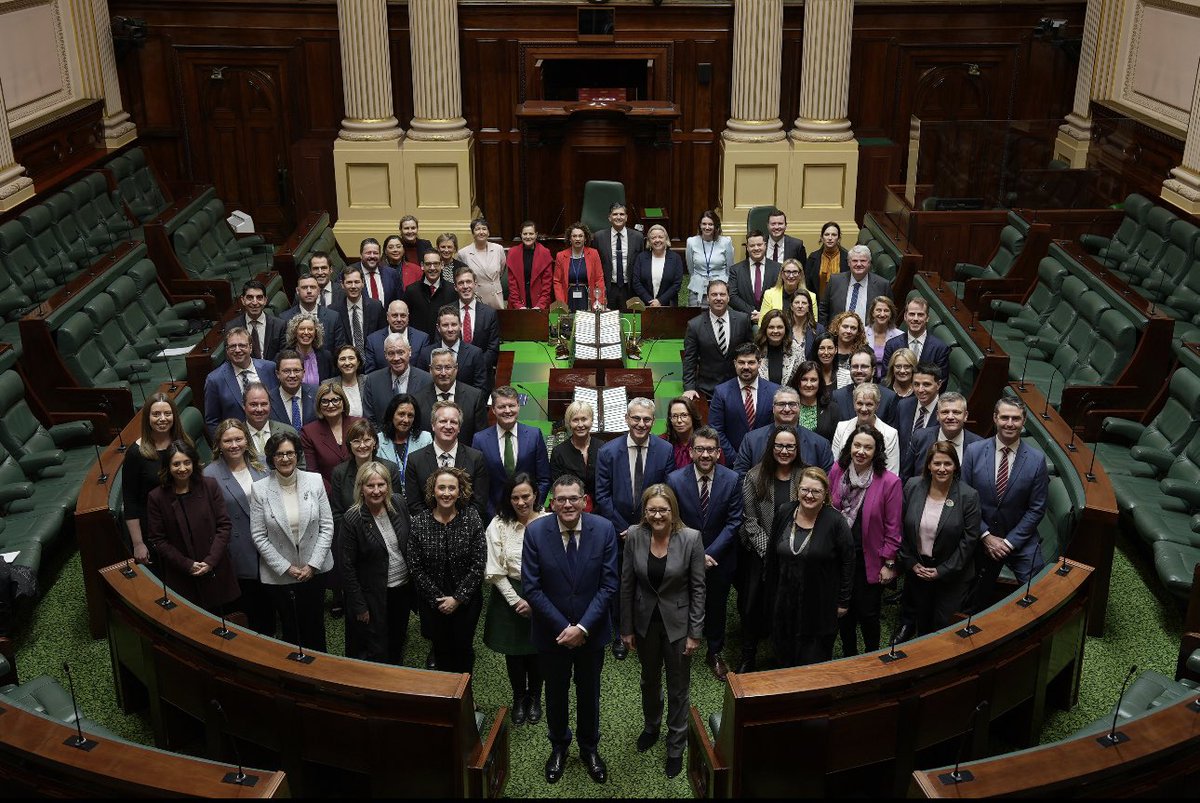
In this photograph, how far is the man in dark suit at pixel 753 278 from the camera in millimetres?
8430

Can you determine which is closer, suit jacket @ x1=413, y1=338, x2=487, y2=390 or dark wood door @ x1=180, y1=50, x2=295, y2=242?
suit jacket @ x1=413, y1=338, x2=487, y2=390

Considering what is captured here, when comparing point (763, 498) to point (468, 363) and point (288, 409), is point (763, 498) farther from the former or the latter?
point (288, 409)

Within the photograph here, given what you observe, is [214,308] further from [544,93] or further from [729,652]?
[729,652]

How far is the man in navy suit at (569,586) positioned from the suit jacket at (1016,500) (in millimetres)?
1835

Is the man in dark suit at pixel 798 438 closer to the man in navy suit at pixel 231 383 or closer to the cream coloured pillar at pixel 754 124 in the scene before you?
the man in navy suit at pixel 231 383

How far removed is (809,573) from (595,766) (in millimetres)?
1208

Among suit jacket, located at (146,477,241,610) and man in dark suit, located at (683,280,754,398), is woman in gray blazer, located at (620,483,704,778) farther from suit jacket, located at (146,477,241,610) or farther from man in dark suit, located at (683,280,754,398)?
man in dark suit, located at (683,280,754,398)

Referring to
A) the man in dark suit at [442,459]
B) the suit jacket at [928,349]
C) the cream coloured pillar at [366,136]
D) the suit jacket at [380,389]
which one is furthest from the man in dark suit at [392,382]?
the cream coloured pillar at [366,136]

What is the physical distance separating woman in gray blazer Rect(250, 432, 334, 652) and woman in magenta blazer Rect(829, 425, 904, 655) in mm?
2314

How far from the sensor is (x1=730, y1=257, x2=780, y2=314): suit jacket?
27.9ft

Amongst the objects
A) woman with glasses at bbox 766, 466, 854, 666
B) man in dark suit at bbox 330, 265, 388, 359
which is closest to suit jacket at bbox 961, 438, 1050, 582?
woman with glasses at bbox 766, 466, 854, 666

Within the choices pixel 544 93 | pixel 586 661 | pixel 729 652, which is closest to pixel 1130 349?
pixel 729 652

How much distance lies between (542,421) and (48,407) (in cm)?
305

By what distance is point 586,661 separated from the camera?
5254 millimetres
